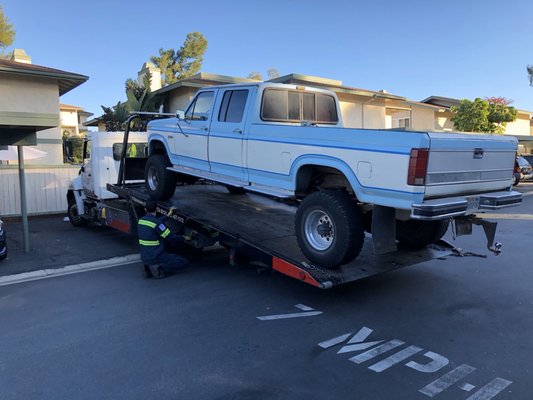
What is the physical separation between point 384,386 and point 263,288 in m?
2.87

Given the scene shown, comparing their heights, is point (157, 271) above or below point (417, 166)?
below

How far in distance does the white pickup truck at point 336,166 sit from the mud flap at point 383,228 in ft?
0.04

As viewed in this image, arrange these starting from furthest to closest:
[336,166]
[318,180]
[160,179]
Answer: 1. [160,179]
2. [318,180]
3. [336,166]

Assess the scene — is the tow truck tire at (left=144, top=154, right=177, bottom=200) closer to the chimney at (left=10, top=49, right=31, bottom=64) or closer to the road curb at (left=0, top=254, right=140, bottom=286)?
the road curb at (left=0, top=254, right=140, bottom=286)

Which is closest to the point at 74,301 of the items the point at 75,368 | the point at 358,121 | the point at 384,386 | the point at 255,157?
the point at 75,368

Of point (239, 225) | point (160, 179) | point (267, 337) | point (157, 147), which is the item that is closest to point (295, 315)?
point (267, 337)

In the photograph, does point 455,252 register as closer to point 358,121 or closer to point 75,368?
point 75,368

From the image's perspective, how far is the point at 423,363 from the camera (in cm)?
403

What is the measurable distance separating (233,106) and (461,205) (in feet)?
11.3

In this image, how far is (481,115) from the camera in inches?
1054

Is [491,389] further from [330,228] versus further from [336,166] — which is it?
[336,166]

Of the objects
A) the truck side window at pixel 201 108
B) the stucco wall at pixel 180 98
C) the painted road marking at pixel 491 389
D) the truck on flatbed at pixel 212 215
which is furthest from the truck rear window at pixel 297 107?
the stucco wall at pixel 180 98

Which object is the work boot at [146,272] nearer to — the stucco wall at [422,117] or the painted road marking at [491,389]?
the painted road marking at [491,389]

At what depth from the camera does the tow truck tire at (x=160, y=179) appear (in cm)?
794
